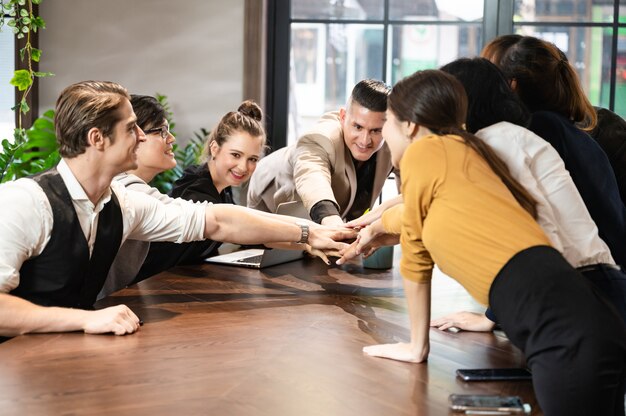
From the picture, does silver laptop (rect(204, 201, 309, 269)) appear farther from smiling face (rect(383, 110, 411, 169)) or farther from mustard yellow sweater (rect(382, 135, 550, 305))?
mustard yellow sweater (rect(382, 135, 550, 305))

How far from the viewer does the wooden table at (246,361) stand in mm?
1589

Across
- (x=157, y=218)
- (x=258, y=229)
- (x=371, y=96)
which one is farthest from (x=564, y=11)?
(x=157, y=218)

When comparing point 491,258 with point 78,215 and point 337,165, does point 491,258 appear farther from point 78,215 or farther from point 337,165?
point 337,165

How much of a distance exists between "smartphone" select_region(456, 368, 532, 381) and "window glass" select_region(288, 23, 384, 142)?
13.1 ft

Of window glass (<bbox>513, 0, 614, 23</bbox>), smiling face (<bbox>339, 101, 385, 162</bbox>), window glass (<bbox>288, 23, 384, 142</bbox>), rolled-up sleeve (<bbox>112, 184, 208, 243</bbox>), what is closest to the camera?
rolled-up sleeve (<bbox>112, 184, 208, 243</bbox>)

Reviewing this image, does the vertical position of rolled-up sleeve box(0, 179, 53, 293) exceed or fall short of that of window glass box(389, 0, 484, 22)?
it falls short

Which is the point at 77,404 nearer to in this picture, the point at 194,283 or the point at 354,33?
the point at 194,283

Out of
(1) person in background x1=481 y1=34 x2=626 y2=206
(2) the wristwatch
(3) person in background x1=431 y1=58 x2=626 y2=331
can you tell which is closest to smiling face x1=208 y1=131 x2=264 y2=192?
(2) the wristwatch

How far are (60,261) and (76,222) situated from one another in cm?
11

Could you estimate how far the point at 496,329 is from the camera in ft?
7.39

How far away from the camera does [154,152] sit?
325 cm

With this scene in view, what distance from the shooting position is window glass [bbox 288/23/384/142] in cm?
561

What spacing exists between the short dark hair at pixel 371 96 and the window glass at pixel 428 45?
7.28 feet

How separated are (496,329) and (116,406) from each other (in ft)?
3.55
